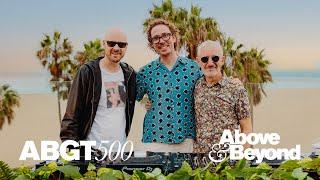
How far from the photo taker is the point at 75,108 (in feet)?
14.4

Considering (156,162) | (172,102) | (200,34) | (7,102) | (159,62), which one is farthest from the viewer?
(7,102)

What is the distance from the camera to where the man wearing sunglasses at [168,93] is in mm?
4199

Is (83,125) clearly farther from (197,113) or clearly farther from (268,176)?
(268,176)

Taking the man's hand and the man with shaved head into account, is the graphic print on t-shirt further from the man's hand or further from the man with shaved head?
the man's hand

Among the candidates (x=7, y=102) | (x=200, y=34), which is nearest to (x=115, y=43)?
(x=200, y=34)

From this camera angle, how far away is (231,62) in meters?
26.1

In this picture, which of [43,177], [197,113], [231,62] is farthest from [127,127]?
[231,62]

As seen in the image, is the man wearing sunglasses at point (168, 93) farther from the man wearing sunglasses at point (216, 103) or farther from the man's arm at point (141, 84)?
the man wearing sunglasses at point (216, 103)

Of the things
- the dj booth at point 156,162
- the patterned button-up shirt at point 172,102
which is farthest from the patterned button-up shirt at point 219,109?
the dj booth at point 156,162

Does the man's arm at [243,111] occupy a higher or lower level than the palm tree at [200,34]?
lower

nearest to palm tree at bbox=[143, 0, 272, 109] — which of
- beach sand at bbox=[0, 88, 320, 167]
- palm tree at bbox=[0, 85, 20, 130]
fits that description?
beach sand at bbox=[0, 88, 320, 167]

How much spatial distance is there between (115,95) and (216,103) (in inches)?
29.3

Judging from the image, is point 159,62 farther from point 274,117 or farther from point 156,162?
point 274,117

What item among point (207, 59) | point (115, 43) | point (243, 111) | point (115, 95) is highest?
point (115, 43)
